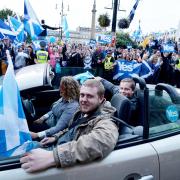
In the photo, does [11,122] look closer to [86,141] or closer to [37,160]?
[37,160]

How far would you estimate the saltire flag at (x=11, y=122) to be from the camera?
209cm

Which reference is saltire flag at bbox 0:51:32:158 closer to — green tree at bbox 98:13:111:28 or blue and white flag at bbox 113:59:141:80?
blue and white flag at bbox 113:59:141:80

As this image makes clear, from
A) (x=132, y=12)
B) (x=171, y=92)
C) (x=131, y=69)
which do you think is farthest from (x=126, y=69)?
(x=171, y=92)

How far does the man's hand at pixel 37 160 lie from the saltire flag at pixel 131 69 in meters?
9.39

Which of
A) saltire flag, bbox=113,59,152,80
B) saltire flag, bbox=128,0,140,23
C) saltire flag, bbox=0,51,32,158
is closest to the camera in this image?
saltire flag, bbox=0,51,32,158

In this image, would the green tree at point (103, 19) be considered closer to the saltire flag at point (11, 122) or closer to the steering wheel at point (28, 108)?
the steering wheel at point (28, 108)

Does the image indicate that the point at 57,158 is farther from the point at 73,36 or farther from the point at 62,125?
the point at 73,36

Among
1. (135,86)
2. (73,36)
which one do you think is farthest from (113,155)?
(73,36)

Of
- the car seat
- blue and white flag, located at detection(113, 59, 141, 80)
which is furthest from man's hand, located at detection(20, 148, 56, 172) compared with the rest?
blue and white flag, located at detection(113, 59, 141, 80)

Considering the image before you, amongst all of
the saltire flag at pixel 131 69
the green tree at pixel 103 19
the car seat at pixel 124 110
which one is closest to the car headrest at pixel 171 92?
the car seat at pixel 124 110

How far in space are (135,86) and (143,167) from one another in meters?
1.72

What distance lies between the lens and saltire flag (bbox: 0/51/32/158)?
6.84ft

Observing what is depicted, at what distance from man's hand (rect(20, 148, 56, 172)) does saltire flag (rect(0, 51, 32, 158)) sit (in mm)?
71

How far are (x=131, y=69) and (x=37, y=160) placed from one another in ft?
32.6
